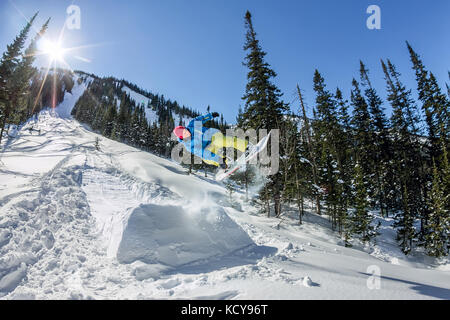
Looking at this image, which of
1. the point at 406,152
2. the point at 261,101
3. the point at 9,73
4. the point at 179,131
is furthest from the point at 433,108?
the point at 9,73

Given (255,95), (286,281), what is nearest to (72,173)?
(255,95)

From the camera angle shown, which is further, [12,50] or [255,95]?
[12,50]

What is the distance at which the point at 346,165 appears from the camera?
890 inches

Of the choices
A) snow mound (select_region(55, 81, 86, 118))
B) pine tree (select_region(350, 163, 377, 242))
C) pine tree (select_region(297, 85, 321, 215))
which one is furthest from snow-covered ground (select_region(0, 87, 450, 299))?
snow mound (select_region(55, 81, 86, 118))

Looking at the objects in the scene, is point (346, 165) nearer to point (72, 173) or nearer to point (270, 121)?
point (270, 121)

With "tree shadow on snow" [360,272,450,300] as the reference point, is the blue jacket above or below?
above

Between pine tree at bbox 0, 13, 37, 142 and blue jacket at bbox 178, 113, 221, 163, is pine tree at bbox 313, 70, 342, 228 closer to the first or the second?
blue jacket at bbox 178, 113, 221, 163

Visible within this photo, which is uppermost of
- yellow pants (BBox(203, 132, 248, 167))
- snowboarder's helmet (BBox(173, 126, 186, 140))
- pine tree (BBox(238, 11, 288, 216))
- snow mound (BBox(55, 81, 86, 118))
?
snow mound (BBox(55, 81, 86, 118))

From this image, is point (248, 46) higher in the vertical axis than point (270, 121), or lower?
higher

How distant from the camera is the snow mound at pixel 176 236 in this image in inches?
191

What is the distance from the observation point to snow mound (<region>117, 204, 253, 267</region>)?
15.9 ft

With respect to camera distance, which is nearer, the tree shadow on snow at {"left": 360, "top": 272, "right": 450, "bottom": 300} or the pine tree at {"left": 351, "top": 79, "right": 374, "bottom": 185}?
the tree shadow on snow at {"left": 360, "top": 272, "right": 450, "bottom": 300}
